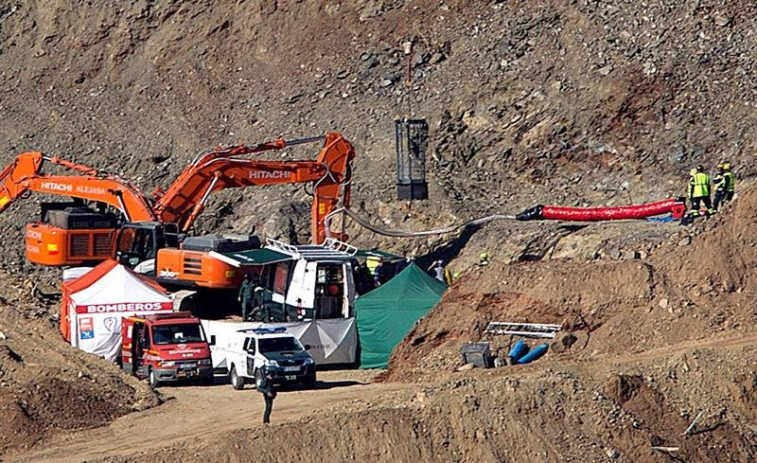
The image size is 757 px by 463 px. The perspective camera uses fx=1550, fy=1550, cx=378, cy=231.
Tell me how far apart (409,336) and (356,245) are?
8.85m

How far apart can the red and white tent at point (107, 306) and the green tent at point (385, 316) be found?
4.48 metres

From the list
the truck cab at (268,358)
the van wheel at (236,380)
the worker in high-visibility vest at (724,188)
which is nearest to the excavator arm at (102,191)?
the truck cab at (268,358)

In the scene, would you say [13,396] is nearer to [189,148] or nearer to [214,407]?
[214,407]

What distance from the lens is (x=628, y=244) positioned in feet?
120

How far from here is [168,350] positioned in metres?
31.9

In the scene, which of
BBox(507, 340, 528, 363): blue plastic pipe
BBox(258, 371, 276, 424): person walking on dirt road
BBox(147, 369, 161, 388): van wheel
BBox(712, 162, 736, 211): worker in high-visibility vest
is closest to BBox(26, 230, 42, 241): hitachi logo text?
BBox(147, 369, 161, 388): van wheel

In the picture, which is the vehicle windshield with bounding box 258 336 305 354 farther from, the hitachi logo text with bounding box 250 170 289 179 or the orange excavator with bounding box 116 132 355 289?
the hitachi logo text with bounding box 250 170 289 179

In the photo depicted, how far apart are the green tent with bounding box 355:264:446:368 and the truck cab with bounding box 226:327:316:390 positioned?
6.20 feet

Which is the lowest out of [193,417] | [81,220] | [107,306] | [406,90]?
[193,417]

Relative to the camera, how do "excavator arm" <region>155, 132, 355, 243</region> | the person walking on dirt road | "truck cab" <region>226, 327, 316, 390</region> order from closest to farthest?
the person walking on dirt road < "truck cab" <region>226, 327, 316, 390</region> < "excavator arm" <region>155, 132, 355, 243</region>

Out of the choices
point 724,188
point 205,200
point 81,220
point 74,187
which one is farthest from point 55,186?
point 724,188

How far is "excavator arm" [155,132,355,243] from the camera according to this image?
3816 cm

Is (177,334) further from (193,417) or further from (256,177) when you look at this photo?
(256,177)

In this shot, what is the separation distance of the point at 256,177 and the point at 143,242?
334cm
